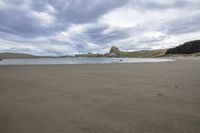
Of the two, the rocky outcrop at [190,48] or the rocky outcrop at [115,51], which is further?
the rocky outcrop at [115,51]

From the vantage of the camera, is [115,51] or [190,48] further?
[115,51]

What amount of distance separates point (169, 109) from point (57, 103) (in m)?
2.75

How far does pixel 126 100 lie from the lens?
389 cm

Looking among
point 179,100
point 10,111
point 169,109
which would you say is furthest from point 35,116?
point 179,100

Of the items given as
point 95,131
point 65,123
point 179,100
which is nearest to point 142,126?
point 95,131

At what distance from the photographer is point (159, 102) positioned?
3.63 meters

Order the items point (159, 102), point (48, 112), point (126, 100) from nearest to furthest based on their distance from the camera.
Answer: point (48, 112) < point (159, 102) < point (126, 100)

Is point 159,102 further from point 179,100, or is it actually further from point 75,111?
point 75,111

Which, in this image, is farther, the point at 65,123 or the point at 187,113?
the point at 187,113

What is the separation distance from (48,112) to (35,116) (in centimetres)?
28

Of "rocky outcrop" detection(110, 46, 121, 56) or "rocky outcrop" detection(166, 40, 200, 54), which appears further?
"rocky outcrop" detection(110, 46, 121, 56)

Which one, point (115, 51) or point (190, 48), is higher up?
point (115, 51)

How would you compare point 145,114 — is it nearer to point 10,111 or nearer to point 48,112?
point 48,112

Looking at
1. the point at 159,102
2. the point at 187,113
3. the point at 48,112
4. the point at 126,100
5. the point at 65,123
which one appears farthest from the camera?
the point at 126,100
